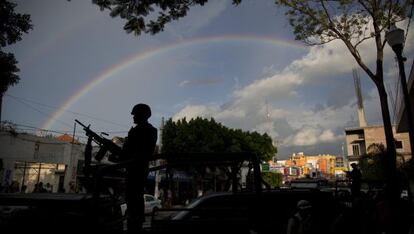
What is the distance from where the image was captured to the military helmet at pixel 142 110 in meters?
3.87

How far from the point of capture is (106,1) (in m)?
6.60

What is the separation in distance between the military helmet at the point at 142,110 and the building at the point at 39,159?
2766cm

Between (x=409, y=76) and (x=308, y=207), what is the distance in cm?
989

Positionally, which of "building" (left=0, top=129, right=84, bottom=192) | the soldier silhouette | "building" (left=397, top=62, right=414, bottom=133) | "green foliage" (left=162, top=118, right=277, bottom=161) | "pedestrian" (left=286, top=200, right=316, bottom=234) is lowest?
"pedestrian" (left=286, top=200, right=316, bottom=234)

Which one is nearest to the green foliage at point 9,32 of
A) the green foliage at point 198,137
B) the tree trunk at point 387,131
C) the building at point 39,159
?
the tree trunk at point 387,131

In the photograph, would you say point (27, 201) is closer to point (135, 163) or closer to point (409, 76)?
point (135, 163)

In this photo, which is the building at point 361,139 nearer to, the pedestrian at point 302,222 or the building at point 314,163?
the building at point 314,163

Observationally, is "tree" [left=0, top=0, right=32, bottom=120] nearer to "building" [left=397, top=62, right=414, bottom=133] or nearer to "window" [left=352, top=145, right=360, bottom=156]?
"building" [left=397, top=62, right=414, bottom=133]

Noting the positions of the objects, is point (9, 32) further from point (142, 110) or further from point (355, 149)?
point (355, 149)

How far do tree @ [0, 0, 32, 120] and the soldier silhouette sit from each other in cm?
539

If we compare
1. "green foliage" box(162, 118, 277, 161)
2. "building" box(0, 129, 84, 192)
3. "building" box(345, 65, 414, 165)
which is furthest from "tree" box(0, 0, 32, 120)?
"building" box(345, 65, 414, 165)

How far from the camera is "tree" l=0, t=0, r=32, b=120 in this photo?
301 inches

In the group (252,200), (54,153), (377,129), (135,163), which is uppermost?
(377,129)

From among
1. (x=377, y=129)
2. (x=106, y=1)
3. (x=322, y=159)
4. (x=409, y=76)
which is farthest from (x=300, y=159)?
(x=106, y=1)
